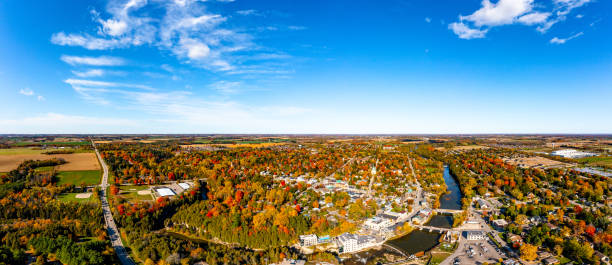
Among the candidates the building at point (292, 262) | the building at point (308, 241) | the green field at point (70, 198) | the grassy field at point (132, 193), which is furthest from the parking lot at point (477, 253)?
the green field at point (70, 198)

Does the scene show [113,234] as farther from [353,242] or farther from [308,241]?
[353,242]

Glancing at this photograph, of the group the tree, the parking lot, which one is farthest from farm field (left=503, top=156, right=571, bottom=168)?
the tree

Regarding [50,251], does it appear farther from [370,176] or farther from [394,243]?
[370,176]

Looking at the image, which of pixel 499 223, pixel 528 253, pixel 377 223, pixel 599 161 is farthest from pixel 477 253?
pixel 599 161

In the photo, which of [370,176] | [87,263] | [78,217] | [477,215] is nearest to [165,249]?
[87,263]

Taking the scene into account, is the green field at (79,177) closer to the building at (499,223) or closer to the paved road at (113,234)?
the paved road at (113,234)
